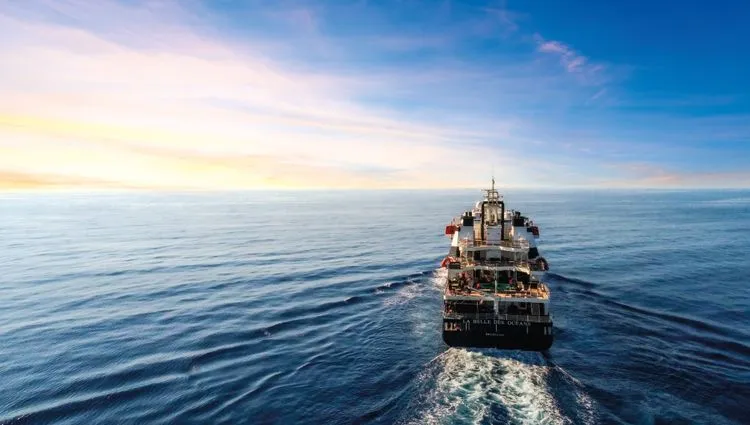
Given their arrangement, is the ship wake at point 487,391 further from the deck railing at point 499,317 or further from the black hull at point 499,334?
the deck railing at point 499,317

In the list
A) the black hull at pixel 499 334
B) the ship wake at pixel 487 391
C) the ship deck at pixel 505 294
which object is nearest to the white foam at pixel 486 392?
the ship wake at pixel 487 391

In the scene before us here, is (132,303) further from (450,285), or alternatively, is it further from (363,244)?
(363,244)

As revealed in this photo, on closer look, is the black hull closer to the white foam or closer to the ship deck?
the white foam

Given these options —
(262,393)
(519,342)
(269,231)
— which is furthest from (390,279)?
(269,231)

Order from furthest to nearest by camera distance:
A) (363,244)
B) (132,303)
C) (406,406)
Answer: (363,244)
(132,303)
(406,406)

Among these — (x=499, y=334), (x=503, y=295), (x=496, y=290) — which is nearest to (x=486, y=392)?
(x=499, y=334)

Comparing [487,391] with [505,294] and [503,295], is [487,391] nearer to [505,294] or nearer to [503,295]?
[503,295]
